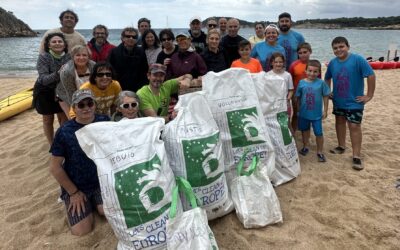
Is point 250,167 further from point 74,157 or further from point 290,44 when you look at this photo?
point 290,44

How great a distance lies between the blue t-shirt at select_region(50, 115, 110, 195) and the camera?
96.5 inches

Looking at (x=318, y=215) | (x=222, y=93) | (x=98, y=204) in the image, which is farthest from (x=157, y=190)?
(x=318, y=215)

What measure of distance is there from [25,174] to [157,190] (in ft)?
7.63

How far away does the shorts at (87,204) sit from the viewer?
2547 mm

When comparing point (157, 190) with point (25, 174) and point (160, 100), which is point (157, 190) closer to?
point (160, 100)

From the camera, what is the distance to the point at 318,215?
2.64m

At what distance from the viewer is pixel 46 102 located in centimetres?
374

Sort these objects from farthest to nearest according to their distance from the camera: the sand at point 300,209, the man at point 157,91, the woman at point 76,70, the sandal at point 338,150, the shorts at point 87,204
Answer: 1. the sandal at point 338,150
2. the woman at point 76,70
3. the man at point 157,91
4. the shorts at point 87,204
5. the sand at point 300,209

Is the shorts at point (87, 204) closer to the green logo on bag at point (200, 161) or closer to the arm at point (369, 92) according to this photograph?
the green logo on bag at point (200, 161)

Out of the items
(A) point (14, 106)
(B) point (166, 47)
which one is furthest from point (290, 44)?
(A) point (14, 106)

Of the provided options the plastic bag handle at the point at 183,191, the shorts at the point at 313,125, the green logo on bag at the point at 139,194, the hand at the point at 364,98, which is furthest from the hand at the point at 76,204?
the hand at the point at 364,98

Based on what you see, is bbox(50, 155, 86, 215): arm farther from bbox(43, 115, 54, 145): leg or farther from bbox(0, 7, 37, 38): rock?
bbox(0, 7, 37, 38): rock

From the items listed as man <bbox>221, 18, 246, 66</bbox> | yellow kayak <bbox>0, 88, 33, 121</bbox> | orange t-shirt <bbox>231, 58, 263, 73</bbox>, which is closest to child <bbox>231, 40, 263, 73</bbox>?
orange t-shirt <bbox>231, 58, 263, 73</bbox>

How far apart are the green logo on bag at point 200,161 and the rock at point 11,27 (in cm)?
6447
